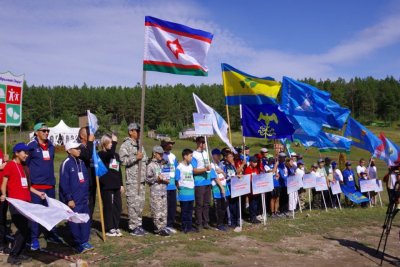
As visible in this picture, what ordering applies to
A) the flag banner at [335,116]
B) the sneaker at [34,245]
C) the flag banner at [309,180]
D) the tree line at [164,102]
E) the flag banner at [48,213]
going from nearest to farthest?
the flag banner at [48,213] → the sneaker at [34,245] → the flag banner at [309,180] → the flag banner at [335,116] → the tree line at [164,102]

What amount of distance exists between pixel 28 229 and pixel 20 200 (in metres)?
0.53

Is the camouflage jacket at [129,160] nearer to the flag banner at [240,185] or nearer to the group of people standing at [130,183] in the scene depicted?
the group of people standing at [130,183]

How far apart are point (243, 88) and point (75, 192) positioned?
20.3 feet

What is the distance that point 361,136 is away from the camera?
15.4 metres

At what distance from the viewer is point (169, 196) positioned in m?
9.88

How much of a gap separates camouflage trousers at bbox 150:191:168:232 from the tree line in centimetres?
9377

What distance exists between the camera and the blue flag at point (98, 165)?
818cm

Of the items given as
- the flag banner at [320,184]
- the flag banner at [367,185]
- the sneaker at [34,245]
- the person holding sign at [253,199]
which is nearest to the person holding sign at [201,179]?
the person holding sign at [253,199]

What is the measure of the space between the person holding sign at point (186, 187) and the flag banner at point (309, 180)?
212 inches

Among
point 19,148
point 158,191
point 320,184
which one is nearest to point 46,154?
point 19,148

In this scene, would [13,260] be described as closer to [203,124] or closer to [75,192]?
[75,192]

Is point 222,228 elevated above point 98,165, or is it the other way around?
point 98,165

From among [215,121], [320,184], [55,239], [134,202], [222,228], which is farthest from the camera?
[320,184]

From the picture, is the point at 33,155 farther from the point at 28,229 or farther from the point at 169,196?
the point at 169,196
